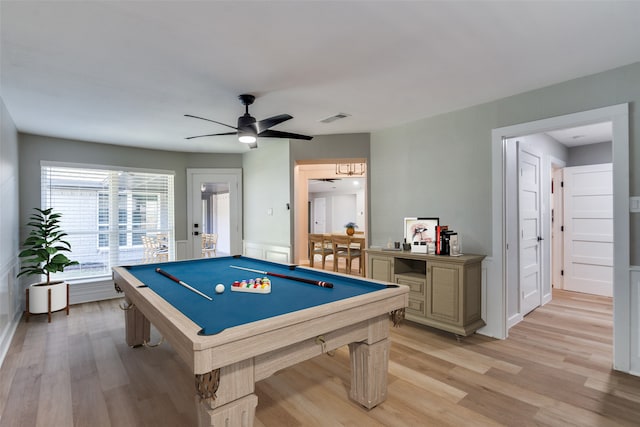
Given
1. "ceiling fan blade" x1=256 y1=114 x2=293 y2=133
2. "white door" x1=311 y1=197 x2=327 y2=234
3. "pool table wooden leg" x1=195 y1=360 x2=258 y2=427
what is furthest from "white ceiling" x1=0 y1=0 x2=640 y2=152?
"white door" x1=311 y1=197 x2=327 y2=234

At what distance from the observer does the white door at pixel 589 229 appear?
485 centimetres

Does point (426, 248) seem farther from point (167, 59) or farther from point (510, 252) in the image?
point (167, 59)

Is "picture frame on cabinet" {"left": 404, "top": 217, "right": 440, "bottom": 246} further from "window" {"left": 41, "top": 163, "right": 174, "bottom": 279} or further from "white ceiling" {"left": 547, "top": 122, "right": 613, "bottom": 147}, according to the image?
"window" {"left": 41, "top": 163, "right": 174, "bottom": 279}

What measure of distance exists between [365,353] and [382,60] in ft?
6.87

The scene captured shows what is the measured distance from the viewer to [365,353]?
2.09 metres

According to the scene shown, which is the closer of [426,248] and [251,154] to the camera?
[426,248]

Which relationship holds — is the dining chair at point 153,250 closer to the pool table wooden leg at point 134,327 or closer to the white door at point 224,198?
the white door at point 224,198

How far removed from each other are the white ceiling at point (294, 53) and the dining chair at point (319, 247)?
3.26 meters

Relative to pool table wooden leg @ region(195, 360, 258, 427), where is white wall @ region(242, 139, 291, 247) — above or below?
above

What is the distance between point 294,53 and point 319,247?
4.89 metres

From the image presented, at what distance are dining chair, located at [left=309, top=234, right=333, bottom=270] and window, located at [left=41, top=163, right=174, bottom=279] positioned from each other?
2.61 metres

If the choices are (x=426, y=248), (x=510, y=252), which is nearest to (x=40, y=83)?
(x=426, y=248)

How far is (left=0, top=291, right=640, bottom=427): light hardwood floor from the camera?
206 centimetres

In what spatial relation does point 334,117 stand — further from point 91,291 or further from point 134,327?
point 91,291
